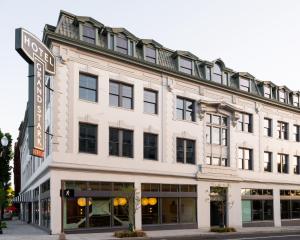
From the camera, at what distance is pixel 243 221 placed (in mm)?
41219

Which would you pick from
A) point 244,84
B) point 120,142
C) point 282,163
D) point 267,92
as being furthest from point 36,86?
point 282,163

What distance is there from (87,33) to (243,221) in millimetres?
21487

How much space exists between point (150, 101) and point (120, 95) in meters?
3.06

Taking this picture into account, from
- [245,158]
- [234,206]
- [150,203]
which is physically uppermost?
[245,158]

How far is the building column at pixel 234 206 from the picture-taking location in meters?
39.8

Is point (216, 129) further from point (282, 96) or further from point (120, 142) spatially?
point (282, 96)

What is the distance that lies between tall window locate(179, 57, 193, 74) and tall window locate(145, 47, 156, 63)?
2835 millimetres

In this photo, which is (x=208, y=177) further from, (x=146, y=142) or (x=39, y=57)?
(x=39, y=57)

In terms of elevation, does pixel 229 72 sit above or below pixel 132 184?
above

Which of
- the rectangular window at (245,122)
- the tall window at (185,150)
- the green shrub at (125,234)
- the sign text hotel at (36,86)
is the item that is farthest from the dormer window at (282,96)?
the sign text hotel at (36,86)

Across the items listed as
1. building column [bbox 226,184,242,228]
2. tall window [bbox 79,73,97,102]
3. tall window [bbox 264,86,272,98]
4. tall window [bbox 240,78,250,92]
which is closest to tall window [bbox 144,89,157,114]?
tall window [bbox 79,73,97,102]

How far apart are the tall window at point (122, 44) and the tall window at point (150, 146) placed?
21.1 ft

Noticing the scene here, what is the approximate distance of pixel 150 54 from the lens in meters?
36.0

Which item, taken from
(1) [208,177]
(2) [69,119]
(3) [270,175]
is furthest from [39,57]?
(3) [270,175]
